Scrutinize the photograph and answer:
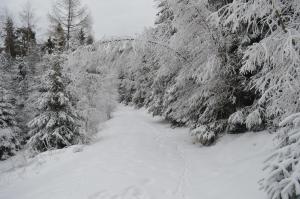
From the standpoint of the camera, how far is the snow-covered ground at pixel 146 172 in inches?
255

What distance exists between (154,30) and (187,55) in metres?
1.59

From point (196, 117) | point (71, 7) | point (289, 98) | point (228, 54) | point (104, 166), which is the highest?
point (71, 7)

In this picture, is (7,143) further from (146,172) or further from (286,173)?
(286,173)

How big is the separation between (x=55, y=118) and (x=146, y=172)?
23.8 ft

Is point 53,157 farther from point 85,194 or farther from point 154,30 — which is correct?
point 154,30

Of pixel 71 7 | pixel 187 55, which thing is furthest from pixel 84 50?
pixel 71 7

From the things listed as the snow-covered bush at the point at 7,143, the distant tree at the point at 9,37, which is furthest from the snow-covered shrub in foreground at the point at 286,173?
the distant tree at the point at 9,37

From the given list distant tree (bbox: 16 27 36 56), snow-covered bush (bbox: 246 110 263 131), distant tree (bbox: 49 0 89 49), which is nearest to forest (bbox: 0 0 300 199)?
snow-covered bush (bbox: 246 110 263 131)

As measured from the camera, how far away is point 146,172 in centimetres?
805

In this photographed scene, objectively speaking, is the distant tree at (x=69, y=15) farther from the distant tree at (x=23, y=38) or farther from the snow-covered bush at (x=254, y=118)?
the snow-covered bush at (x=254, y=118)

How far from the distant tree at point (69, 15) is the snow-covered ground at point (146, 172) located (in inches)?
546

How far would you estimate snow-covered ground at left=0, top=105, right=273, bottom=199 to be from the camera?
6.49 meters

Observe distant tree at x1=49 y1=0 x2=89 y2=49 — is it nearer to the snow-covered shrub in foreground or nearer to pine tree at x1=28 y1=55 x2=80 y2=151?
pine tree at x1=28 y1=55 x2=80 y2=151

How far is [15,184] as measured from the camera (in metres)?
9.18
